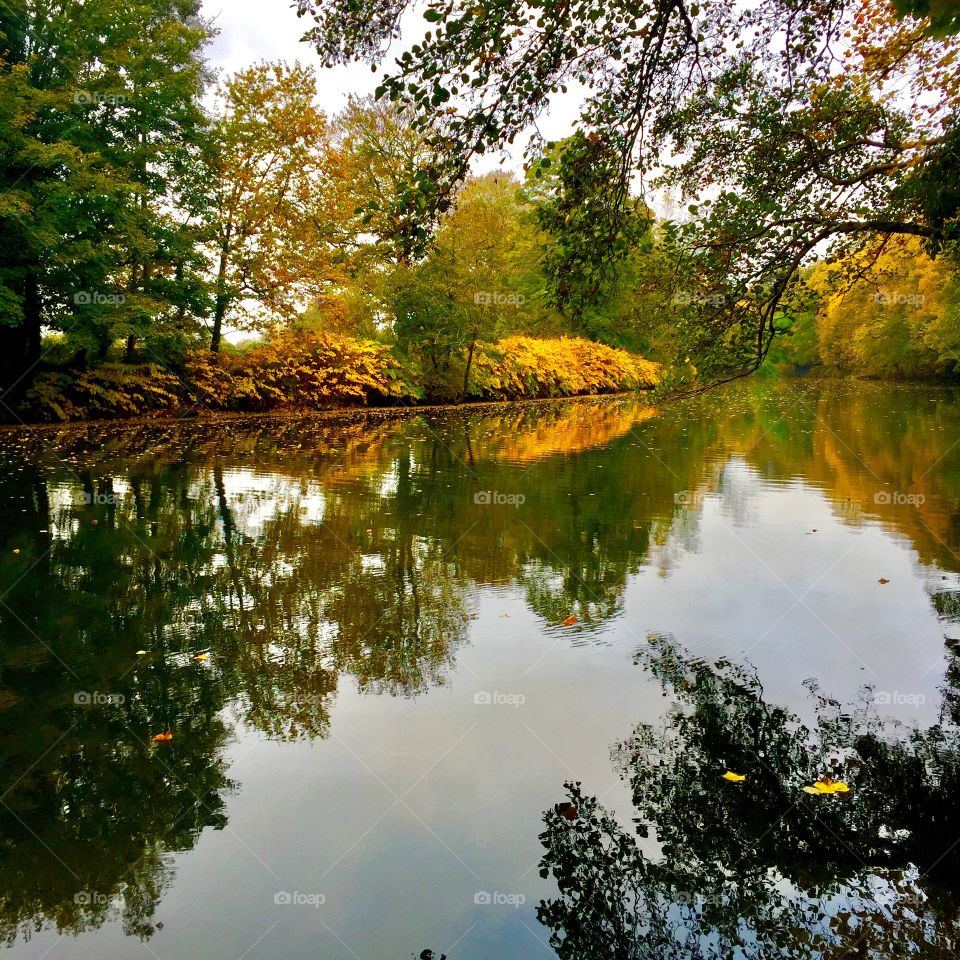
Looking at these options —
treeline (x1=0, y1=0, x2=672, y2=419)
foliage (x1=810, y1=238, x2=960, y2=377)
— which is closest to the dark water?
treeline (x1=0, y1=0, x2=672, y2=419)

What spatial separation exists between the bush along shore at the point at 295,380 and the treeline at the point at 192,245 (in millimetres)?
62

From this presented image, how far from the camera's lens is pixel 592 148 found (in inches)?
237

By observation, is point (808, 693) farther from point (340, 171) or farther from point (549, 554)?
point (340, 171)

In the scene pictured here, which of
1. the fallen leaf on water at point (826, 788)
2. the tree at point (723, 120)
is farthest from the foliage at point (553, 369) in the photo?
the fallen leaf on water at point (826, 788)

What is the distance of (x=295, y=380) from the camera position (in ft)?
75.5

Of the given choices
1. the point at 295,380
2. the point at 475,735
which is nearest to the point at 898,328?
the point at 295,380

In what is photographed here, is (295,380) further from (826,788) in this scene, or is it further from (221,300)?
(826,788)

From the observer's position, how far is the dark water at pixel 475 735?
253cm

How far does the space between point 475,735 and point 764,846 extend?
54.7 inches

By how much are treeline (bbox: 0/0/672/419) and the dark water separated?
6405 millimetres

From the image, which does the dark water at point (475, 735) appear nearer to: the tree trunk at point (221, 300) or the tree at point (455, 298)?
the tree trunk at point (221, 300)

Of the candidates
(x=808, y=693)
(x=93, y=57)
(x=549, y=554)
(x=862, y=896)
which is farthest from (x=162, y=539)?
(x=93, y=57)

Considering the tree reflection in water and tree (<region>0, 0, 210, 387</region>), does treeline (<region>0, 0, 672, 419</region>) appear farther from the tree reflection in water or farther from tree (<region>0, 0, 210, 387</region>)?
the tree reflection in water

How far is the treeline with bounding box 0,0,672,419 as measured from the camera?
621 inches
